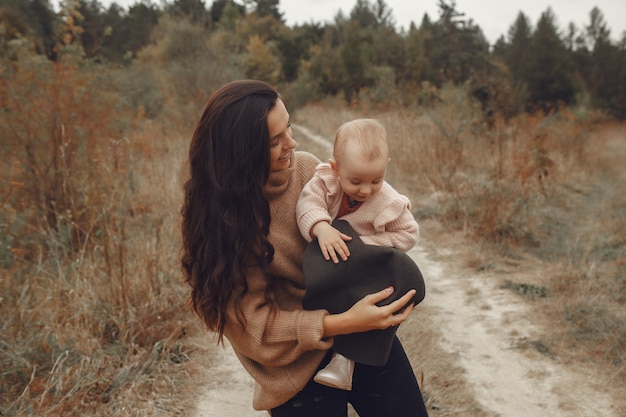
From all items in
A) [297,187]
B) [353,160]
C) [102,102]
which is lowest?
[102,102]

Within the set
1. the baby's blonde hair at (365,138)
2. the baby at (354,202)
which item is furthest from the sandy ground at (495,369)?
the baby's blonde hair at (365,138)

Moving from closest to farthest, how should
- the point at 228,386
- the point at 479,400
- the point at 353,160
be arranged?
the point at 353,160 < the point at 479,400 < the point at 228,386

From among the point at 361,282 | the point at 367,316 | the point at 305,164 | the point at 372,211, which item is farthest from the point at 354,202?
the point at 367,316

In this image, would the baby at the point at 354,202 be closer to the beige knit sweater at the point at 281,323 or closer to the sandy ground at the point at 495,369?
the beige knit sweater at the point at 281,323

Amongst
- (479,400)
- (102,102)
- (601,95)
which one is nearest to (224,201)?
(479,400)

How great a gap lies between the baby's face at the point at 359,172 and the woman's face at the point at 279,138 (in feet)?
0.63

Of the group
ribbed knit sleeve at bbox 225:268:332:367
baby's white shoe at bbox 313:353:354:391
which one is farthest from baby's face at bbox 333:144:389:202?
baby's white shoe at bbox 313:353:354:391

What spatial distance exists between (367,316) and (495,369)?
231 cm

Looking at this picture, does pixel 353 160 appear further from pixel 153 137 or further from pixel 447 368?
pixel 153 137

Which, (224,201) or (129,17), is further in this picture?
(129,17)

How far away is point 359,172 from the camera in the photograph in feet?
5.37

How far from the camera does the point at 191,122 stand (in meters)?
11.7

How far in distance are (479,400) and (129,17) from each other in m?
35.4

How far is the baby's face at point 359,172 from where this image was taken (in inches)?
64.4
